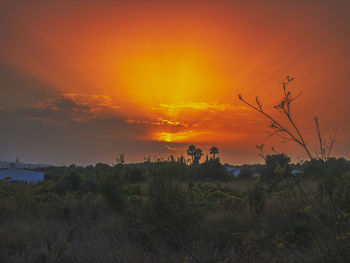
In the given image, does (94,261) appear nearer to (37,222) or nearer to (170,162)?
(170,162)

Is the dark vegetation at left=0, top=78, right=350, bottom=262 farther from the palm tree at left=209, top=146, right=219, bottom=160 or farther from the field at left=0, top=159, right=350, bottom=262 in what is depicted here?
the palm tree at left=209, top=146, right=219, bottom=160

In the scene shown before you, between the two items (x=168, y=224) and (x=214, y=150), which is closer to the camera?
(x=168, y=224)

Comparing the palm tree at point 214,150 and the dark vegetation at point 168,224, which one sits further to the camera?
the palm tree at point 214,150

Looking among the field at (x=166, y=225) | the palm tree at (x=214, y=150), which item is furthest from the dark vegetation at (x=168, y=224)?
the palm tree at (x=214, y=150)

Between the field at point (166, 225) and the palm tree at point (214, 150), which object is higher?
the palm tree at point (214, 150)

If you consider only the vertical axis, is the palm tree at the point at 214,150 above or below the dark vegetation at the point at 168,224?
above

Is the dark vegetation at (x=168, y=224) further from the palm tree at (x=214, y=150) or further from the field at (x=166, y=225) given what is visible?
the palm tree at (x=214, y=150)

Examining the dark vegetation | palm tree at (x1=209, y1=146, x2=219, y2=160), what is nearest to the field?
the dark vegetation

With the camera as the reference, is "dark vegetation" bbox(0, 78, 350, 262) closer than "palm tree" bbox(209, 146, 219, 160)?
Yes

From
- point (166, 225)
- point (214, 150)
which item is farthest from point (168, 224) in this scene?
point (214, 150)

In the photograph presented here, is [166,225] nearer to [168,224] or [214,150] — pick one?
[168,224]

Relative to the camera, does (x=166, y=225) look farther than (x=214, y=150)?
No

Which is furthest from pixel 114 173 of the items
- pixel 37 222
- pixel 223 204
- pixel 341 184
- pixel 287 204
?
pixel 341 184

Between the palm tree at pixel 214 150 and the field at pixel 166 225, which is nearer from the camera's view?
the field at pixel 166 225
